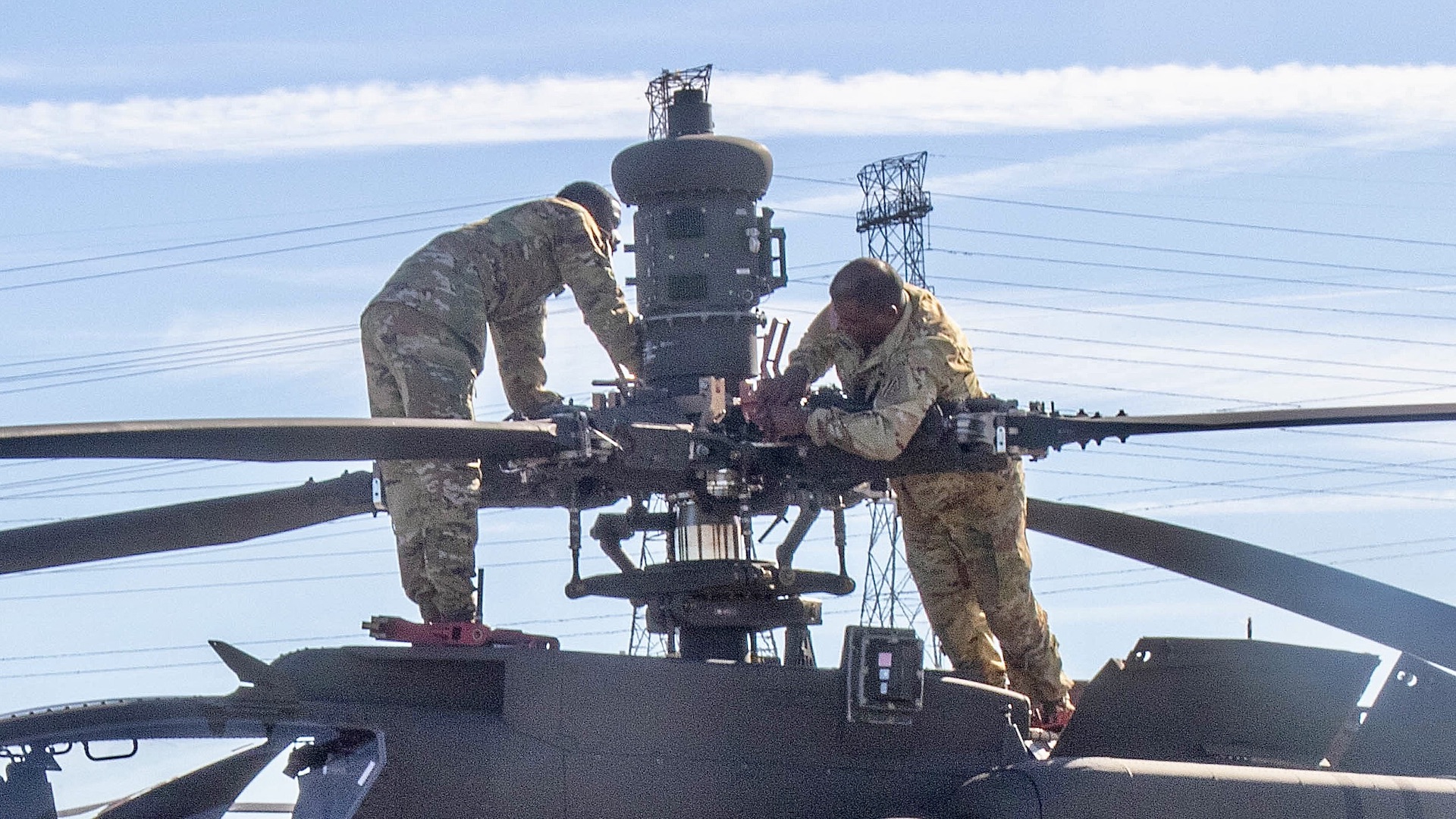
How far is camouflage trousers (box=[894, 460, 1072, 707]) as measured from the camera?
1167 centimetres

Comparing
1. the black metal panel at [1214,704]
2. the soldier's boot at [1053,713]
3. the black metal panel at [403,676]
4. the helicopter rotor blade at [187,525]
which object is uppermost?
the helicopter rotor blade at [187,525]

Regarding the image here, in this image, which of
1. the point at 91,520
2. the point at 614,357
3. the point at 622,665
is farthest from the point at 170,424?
the point at 614,357

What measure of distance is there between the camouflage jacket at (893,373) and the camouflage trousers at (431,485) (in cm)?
199

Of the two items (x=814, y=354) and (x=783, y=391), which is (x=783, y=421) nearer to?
(x=783, y=391)

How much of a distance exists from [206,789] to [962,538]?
517cm

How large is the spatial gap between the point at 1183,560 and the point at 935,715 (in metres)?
2.43

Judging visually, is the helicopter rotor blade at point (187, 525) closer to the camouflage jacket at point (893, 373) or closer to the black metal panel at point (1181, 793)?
the camouflage jacket at point (893, 373)

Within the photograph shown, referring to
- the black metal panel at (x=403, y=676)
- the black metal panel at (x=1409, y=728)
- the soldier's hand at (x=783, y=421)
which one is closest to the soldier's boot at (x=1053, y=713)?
the black metal panel at (x=1409, y=728)

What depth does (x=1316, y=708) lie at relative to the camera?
35.6 ft

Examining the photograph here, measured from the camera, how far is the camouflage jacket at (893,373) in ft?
35.1

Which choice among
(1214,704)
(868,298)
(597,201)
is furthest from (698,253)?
(1214,704)

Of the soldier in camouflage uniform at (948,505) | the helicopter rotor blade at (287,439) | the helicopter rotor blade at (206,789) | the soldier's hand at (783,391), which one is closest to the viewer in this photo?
the helicopter rotor blade at (287,439)

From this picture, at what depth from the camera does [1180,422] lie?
1079 centimetres

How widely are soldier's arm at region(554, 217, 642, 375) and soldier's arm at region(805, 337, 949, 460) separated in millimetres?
2141
